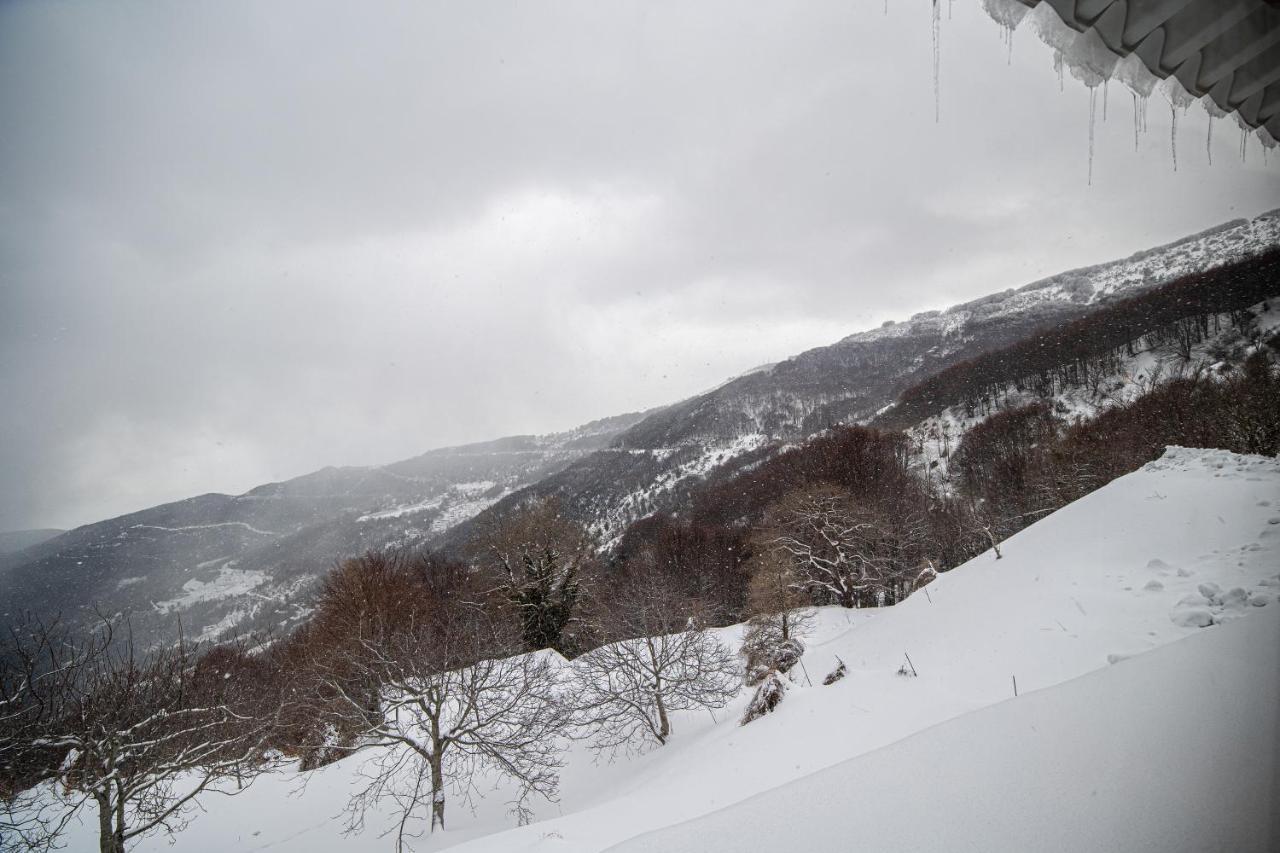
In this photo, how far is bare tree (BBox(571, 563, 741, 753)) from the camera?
42.8 ft

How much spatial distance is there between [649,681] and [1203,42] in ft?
50.6

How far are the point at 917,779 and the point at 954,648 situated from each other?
711 cm

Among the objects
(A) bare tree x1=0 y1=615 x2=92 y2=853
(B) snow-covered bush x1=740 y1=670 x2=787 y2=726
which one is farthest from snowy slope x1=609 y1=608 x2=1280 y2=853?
(A) bare tree x1=0 y1=615 x2=92 y2=853

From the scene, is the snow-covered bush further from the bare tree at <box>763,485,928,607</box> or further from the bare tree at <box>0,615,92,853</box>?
the bare tree at <box>763,485,928,607</box>

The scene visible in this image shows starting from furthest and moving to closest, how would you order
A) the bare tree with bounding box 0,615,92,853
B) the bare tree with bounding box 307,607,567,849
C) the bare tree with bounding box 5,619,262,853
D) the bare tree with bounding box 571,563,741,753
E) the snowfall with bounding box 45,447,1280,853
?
the bare tree with bounding box 571,563,741,753
the bare tree with bounding box 307,607,567,849
the bare tree with bounding box 5,619,262,853
the bare tree with bounding box 0,615,92,853
the snowfall with bounding box 45,447,1280,853

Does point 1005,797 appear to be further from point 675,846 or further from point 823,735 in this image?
point 823,735

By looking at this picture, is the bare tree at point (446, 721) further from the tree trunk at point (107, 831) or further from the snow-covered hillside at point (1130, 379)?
the snow-covered hillside at point (1130, 379)

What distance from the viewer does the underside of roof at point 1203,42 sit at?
2.19 meters

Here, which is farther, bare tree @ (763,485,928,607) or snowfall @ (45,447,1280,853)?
bare tree @ (763,485,928,607)

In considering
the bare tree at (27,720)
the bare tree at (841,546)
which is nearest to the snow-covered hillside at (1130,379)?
the bare tree at (841,546)

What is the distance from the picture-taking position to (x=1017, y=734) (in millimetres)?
2859

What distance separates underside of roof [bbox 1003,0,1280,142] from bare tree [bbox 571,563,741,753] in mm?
13458

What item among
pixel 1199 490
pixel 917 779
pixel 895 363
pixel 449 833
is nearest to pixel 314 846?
pixel 449 833

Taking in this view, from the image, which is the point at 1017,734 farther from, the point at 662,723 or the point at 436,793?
the point at 662,723
